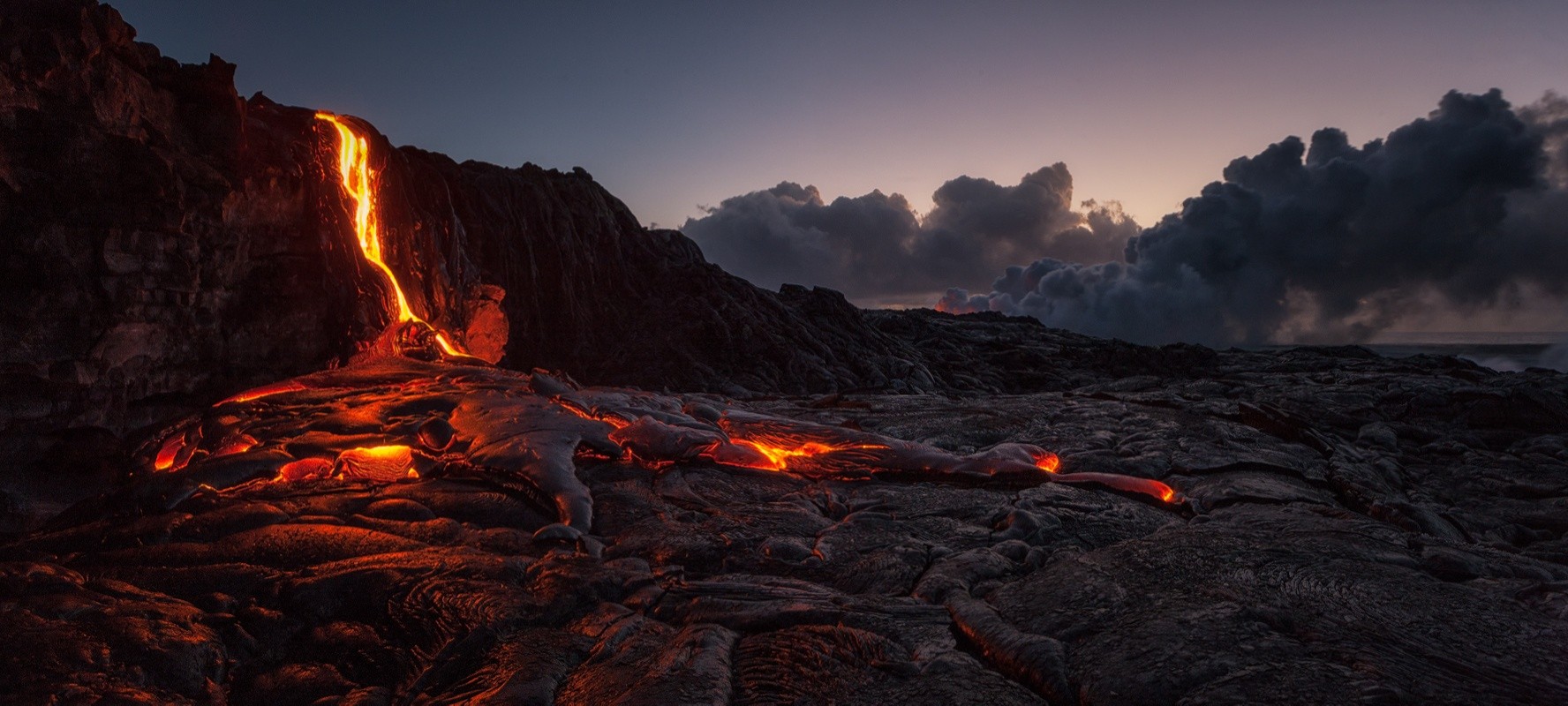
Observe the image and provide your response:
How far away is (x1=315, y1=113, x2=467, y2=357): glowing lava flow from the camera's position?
27.4ft

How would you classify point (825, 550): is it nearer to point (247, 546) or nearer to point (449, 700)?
point (449, 700)

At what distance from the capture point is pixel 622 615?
292cm

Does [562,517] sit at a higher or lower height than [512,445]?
lower

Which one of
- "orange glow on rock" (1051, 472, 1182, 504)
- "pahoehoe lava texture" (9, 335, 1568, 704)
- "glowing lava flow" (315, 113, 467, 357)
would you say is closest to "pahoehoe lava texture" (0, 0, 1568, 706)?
"pahoehoe lava texture" (9, 335, 1568, 704)

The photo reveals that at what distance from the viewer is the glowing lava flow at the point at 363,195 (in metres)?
8.35

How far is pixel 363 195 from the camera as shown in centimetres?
873

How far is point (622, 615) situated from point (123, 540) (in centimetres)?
295

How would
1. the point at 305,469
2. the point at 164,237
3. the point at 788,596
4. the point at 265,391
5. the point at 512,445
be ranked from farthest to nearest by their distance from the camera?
the point at 265,391
the point at 164,237
the point at 512,445
the point at 305,469
the point at 788,596

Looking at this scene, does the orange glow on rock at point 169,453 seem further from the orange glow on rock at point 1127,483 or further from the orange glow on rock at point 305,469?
the orange glow on rock at point 1127,483

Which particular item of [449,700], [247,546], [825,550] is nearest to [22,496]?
[247,546]

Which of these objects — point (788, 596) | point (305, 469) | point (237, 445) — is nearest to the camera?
point (788, 596)

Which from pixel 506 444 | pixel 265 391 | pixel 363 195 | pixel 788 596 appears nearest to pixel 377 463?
pixel 506 444

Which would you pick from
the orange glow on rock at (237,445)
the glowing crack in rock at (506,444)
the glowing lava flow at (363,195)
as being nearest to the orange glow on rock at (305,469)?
the glowing crack in rock at (506,444)

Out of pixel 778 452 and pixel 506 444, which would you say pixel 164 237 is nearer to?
pixel 506 444
